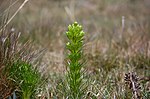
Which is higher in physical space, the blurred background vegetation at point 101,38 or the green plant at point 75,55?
the blurred background vegetation at point 101,38

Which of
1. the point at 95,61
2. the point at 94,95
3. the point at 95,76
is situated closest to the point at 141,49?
the point at 95,61

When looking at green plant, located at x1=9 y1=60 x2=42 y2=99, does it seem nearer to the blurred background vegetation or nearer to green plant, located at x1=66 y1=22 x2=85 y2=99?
green plant, located at x1=66 y1=22 x2=85 y2=99

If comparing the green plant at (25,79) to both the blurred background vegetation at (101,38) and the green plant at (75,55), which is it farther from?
the blurred background vegetation at (101,38)

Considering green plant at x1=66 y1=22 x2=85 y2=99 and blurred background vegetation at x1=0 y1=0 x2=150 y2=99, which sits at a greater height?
blurred background vegetation at x1=0 y1=0 x2=150 y2=99

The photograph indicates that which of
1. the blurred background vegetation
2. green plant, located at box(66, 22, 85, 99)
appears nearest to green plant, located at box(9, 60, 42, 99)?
green plant, located at box(66, 22, 85, 99)

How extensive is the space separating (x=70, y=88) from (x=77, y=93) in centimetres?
5

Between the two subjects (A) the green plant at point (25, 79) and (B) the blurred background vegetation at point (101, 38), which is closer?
(A) the green plant at point (25, 79)

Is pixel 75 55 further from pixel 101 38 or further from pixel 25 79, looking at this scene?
pixel 101 38

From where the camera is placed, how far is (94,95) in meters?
1.94

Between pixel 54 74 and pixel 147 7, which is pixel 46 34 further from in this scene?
pixel 147 7

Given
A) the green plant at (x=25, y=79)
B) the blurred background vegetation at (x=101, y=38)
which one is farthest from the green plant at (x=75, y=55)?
the blurred background vegetation at (x=101, y=38)

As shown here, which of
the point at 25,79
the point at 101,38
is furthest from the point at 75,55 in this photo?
the point at 101,38

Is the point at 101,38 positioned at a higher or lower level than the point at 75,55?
higher

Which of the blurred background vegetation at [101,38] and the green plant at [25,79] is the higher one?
the blurred background vegetation at [101,38]
